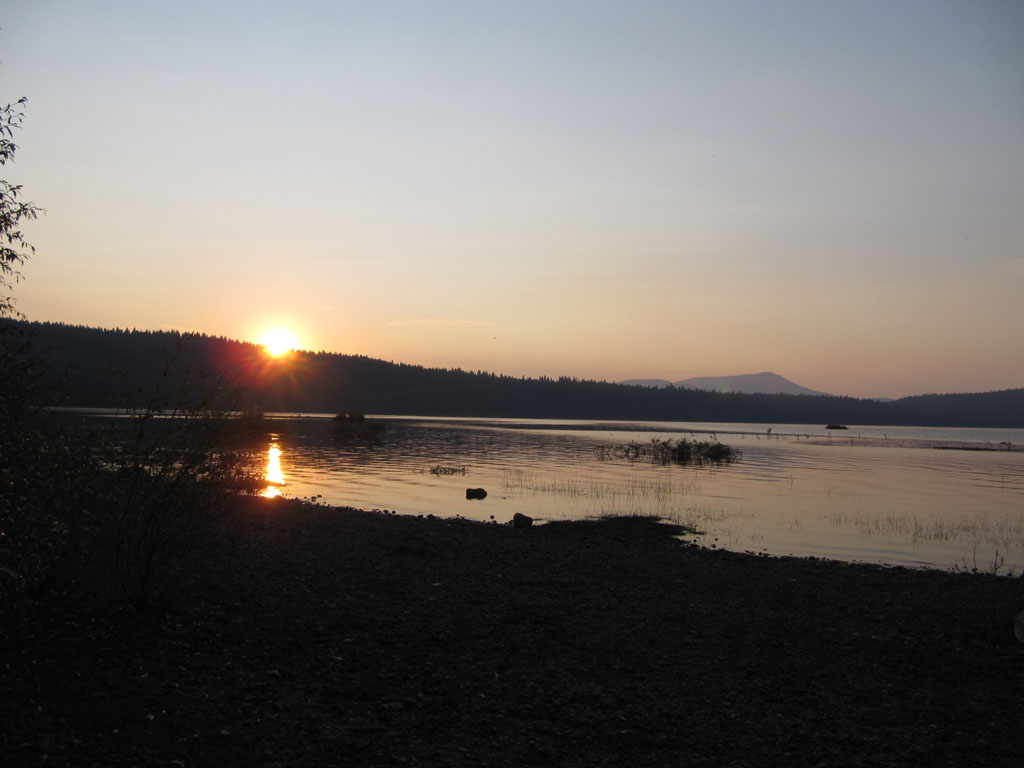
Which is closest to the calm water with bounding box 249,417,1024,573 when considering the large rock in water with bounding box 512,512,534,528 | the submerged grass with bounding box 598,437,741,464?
the submerged grass with bounding box 598,437,741,464

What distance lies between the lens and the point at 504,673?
9.70m

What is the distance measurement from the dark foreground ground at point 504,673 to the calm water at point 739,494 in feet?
28.9

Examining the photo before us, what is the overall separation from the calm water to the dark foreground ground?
8808 mm

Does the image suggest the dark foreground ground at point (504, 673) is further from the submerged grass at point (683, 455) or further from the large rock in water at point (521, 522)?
the submerged grass at point (683, 455)

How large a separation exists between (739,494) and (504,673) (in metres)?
30.7

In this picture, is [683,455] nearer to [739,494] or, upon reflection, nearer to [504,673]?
[739,494]

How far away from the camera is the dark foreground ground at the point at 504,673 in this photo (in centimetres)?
727

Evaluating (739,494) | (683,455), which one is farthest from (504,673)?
(683,455)

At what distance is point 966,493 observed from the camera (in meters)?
40.6

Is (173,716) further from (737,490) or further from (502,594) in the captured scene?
(737,490)

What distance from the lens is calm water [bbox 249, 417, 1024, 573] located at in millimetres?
24688

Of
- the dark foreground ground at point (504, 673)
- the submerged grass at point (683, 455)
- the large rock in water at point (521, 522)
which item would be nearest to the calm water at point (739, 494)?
the submerged grass at point (683, 455)

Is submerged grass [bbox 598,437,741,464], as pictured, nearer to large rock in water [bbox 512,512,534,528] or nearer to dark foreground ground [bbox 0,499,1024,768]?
large rock in water [bbox 512,512,534,528]

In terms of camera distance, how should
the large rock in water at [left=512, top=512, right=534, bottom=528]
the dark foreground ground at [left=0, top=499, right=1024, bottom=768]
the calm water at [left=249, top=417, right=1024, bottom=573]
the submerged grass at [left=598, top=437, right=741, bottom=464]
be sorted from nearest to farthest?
the dark foreground ground at [left=0, top=499, right=1024, bottom=768], the large rock in water at [left=512, top=512, right=534, bottom=528], the calm water at [left=249, top=417, right=1024, bottom=573], the submerged grass at [left=598, top=437, right=741, bottom=464]
